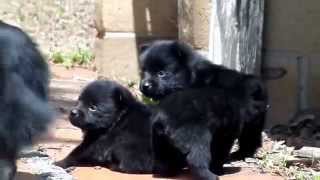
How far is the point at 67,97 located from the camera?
295 inches

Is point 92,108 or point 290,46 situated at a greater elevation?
point 290,46

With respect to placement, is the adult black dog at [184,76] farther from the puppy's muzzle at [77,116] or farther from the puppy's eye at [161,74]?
the puppy's muzzle at [77,116]

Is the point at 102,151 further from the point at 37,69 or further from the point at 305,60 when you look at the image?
the point at 305,60

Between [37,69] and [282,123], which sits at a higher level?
A: [37,69]

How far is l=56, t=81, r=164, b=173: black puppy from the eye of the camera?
5215 mm

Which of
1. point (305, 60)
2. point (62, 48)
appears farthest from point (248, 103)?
point (62, 48)

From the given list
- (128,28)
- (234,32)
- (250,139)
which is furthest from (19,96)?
(128,28)

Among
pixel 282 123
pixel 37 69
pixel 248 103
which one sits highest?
pixel 37 69

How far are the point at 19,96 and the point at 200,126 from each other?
1.34 m

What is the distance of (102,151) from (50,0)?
4864 mm

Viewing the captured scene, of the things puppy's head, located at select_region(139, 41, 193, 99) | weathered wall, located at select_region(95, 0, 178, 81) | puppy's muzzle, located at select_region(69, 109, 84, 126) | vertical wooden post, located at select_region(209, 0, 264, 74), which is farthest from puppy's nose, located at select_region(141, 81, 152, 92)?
weathered wall, located at select_region(95, 0, 178, 81)

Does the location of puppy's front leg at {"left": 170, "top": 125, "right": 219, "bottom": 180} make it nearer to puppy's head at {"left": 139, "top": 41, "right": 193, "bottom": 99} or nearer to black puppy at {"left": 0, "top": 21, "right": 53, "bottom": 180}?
puppy's head at {"left": 139, "top": 41, "right": 193, "bottom": 99}

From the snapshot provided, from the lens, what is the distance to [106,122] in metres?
5.28

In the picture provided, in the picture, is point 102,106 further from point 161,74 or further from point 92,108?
point 161,74
